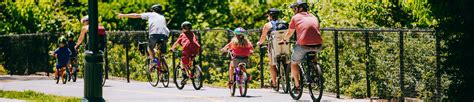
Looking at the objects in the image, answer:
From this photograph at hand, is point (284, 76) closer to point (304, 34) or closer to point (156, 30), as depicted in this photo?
point (304, 34)

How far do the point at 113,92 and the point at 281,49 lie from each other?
3316mm

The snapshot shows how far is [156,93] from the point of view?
672 inches

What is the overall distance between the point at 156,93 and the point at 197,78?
0.96 meters

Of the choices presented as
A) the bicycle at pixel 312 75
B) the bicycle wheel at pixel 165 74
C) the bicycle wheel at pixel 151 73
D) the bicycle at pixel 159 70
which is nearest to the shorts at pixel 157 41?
the bicycle at pixel 159 70

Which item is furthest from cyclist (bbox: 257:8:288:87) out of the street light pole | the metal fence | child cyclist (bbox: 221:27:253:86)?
the street light pole

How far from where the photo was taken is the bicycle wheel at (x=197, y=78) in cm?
1748

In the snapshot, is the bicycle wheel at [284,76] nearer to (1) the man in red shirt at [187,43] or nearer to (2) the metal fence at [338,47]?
(2) the metal fence at [338,47]

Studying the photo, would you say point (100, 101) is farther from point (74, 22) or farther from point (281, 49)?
point (74, 22)

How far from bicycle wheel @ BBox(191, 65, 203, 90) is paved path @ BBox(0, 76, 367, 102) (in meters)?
0.11

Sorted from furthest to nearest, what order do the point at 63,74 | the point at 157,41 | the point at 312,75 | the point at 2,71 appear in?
the point at 2,71 → the point at 63,74 → the point at 157,41 → the point at 312,75

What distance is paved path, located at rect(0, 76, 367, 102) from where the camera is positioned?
1521 centimetres

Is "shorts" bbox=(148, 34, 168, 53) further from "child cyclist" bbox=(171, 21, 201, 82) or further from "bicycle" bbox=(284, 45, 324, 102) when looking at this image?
"bicycle" bbox=(284, 45, 324, 102)

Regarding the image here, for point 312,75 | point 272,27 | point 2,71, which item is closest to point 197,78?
point 272,27

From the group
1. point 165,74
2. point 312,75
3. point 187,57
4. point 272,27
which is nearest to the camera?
point 312,75
